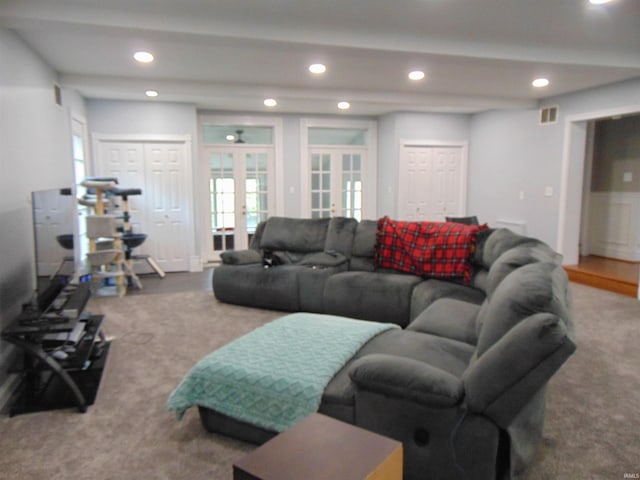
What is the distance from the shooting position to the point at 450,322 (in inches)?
108

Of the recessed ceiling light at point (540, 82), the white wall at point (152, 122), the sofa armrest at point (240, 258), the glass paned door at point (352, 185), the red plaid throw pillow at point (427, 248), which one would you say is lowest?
the sofa armrest at point (240, 258)

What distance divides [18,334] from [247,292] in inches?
89.1

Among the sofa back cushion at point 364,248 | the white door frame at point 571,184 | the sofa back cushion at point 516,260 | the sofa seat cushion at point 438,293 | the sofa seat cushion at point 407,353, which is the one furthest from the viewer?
the white door frame at point 571,184

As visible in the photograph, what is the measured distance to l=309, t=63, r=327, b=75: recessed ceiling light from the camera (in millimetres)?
4523

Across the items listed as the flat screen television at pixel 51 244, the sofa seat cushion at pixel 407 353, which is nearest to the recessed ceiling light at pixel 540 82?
the sofa seat cushion at pixel 407 353

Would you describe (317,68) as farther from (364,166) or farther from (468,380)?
(468,380)

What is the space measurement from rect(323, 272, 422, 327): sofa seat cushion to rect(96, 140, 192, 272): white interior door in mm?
3228

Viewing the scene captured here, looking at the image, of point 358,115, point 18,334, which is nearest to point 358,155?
point 358,115

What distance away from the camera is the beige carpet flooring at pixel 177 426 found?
2025 mm

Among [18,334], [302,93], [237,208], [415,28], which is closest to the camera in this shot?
[18,334]

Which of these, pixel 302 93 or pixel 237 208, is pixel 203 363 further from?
pixel 237 208

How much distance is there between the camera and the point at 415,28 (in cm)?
349

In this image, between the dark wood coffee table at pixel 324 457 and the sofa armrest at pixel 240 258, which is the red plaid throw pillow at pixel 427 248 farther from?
the dark wood coffee table at pixel 324 457

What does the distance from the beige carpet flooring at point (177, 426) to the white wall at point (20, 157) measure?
0.77 m
